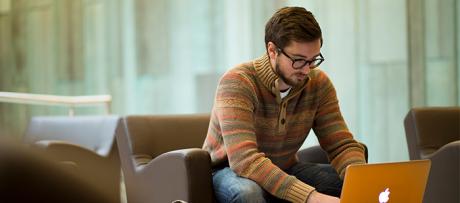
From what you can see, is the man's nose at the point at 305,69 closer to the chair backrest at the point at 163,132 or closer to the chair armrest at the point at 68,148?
the chair backrest at the point at 163,132

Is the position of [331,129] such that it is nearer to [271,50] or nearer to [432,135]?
[271,50]

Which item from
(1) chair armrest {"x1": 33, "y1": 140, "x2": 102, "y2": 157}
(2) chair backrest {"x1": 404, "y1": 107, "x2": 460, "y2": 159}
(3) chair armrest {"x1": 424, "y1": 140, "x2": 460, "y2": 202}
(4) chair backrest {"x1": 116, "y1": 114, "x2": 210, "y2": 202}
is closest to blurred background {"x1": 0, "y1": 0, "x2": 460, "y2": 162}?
(2) chair backrest {"x1": 404, "y1": 107, "x2": 460, "y2": 159}

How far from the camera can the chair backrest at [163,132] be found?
8.41 feet

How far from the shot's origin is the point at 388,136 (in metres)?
3.75

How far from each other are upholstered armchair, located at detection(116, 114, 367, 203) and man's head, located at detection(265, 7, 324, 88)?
36cm

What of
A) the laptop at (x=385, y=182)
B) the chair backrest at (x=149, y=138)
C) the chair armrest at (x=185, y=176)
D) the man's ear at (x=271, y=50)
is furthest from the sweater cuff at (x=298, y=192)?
the chair backrest at (x=149, y=138)

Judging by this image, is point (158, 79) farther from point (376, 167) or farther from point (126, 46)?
point (376, 167)

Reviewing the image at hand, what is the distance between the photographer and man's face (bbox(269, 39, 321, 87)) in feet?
6.71

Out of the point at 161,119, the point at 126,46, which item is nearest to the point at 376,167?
the point at 161,119

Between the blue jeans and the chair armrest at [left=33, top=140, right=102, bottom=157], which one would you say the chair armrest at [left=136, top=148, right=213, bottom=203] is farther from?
the chair armrest at [left=33, top=140, right=102, bottom=157]

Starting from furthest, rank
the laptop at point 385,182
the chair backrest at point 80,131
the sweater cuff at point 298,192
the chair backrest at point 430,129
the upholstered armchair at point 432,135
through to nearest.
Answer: the chair backrest at point 80,131 < the chair backrest at point 430,129 < the upholstered armchair at point 432,135 < the sweater cuff at point 298,192 < the laptop at point 385,182

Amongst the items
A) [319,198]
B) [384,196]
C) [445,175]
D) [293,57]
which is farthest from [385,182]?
[445,175]

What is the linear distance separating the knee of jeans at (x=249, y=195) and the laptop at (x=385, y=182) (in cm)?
27

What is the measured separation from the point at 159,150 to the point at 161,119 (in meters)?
0.13
